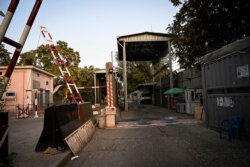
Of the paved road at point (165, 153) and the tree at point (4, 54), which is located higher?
the tree at point (4, 54)

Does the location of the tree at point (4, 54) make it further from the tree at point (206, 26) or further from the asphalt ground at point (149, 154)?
the tree at point (206, 26)

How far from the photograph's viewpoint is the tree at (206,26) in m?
11.6

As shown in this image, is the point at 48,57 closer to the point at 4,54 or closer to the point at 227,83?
the point at 4,54

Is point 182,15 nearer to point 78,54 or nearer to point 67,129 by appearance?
point 67,129

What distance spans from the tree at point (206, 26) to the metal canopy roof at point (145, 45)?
33.2 feet

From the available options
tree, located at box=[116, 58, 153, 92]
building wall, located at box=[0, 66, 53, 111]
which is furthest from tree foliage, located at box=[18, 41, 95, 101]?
tree, located at box=[116, 58, 153, 92]

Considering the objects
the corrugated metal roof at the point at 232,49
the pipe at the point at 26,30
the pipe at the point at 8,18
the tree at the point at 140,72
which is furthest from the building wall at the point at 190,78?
the tree at the point at 140,72

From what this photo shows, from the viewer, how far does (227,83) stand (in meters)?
9.77

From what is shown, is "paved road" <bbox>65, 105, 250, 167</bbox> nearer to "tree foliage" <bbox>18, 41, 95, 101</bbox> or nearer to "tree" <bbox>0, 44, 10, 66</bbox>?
"tree" <bbox>0, 44, 10, 66</bbox>

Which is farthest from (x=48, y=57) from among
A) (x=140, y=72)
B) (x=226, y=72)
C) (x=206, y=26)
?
(x=226, y=72)

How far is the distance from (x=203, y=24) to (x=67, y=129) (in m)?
10.8

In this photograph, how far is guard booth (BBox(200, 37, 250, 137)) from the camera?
8.52 meters

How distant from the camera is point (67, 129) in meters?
7.68

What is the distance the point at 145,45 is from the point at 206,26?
712 inches
